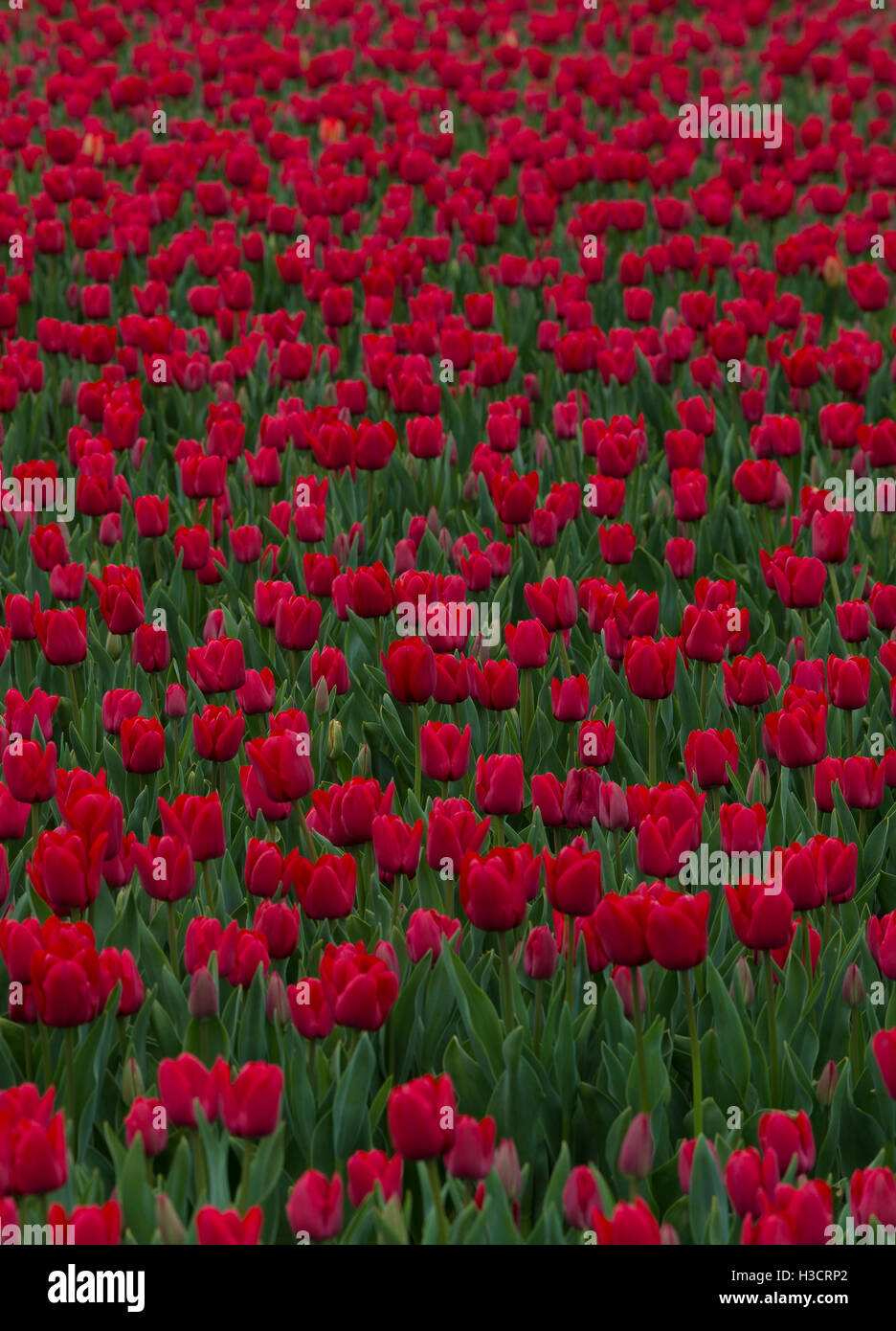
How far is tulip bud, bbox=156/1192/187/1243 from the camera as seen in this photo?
211 centimetres

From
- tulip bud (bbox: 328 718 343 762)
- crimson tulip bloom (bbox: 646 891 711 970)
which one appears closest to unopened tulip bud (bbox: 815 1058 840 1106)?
crimson tulip bloom (bbox: 646 891 711 970)

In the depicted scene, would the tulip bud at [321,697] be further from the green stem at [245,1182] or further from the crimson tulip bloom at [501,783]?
the green stem at [245,1182]

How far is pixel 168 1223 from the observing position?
2.12 metres

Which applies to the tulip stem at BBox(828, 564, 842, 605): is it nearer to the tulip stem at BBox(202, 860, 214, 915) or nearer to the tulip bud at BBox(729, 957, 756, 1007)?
the tulip bud at BBox(729, 957, 756, 1007)

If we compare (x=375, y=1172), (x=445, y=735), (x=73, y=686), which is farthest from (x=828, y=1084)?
(x=73, y=686)

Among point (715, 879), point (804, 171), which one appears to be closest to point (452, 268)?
point (804, 171)

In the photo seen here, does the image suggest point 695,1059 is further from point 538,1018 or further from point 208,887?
point 208,887

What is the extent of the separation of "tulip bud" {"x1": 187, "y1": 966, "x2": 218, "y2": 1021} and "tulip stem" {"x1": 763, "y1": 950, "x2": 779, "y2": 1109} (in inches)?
33.3

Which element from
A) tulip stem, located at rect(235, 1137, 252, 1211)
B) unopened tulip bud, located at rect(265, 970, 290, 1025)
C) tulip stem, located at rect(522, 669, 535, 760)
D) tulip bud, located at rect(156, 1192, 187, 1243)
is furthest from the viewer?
tulip stem, located at rect(522, 669, 535, 760)

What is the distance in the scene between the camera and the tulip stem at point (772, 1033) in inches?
103

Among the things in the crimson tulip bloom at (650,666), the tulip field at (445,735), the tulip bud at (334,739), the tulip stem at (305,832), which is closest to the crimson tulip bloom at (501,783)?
the tulip field at (445,735)

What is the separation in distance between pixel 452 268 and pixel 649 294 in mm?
1387

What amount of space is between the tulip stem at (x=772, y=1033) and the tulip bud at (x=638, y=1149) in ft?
1.31

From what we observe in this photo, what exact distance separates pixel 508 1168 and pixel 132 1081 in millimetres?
639
